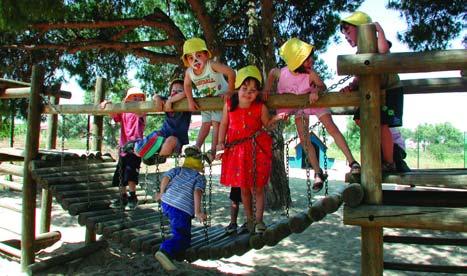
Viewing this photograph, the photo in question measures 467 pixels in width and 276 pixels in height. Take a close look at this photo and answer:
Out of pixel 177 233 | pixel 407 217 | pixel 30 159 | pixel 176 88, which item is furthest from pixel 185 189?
pixel 30 159

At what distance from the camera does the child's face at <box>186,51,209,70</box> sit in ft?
11.0

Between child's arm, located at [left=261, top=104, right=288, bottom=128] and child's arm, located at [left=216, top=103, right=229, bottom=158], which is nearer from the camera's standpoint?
child's arm, located at [left=261, top=104, right=288, bottom=128]

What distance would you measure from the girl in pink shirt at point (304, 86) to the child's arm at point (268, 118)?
0.19 ft

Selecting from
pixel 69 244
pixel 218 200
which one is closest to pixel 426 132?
pixel 218 200

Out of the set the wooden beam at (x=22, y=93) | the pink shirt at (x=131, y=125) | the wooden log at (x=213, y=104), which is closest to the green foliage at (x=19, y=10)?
the wooden beam at (x=22, y=93)

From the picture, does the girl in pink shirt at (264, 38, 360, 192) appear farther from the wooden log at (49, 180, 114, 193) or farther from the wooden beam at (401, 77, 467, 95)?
the wooden log at (49, 180, 114, 193)

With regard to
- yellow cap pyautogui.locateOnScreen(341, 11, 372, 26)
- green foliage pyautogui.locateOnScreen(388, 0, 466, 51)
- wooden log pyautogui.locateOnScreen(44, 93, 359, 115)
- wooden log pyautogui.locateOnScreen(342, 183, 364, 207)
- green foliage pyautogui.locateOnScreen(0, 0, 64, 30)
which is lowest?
wooden log pyautogui.locateOnScreen(342, 183, 364, 207)

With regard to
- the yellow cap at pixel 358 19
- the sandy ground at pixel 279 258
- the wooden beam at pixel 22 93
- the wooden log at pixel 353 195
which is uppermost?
the yellow cap at pixel 358 19

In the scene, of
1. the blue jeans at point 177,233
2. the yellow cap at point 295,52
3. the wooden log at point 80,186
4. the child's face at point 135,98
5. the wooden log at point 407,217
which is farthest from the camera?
the child's face at point 135,98

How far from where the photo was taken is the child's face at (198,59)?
3.35 meters

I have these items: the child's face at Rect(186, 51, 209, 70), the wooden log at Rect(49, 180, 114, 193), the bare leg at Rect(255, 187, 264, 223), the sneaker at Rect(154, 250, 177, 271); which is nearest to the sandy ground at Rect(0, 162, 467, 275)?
the wooden log at Rect(49, 180, 114, 193)

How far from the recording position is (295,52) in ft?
9.71

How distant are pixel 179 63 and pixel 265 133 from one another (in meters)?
5.44

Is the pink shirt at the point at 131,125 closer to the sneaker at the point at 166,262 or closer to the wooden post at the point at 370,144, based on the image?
the sneaker at the point at 166,262
